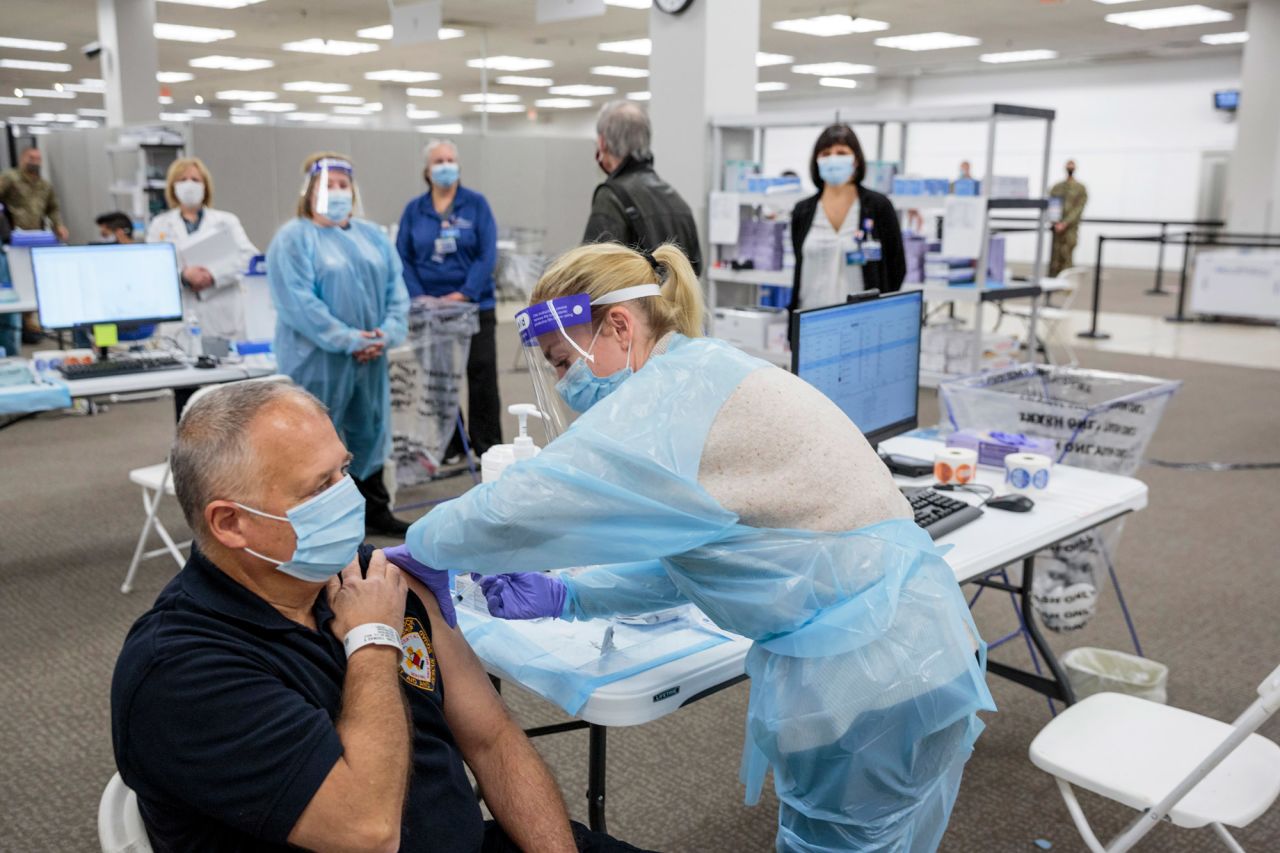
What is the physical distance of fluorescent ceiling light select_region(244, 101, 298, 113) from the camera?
865 inches

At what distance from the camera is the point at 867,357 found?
2.21 meters

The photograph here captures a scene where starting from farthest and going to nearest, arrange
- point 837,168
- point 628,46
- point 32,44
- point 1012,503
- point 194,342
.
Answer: point 628,46 < point 32,44 < point 837,168 < point 194,342 < point 1012,503

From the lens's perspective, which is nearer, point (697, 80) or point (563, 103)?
point (697, 80)

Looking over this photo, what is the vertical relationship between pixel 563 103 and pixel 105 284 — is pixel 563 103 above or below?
above

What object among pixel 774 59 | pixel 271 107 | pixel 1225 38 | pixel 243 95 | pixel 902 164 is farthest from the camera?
pixel 271 107

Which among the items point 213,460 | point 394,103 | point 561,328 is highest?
point 394,103

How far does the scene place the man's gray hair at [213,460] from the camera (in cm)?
120

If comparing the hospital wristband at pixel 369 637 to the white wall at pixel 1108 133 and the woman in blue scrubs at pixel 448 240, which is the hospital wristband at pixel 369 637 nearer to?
the woman in blue scrubs at pixel 448 240

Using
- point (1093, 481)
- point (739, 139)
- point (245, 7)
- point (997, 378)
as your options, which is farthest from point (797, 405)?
point (245, 7)

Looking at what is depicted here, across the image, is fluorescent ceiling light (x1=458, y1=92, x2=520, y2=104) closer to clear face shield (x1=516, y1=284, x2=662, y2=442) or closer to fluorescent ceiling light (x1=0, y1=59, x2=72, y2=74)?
fluorescent ceiling light (x1=0, y1=59, x2=72, y2=74)

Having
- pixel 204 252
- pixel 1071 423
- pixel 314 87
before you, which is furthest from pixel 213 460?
pixel 314 87

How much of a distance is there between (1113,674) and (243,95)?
68.0 feet

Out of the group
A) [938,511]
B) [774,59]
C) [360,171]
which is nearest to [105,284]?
[938,511]

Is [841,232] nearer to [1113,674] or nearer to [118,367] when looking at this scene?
[1113,674]
